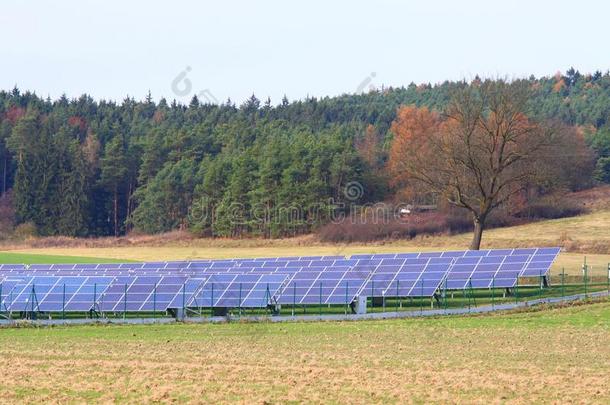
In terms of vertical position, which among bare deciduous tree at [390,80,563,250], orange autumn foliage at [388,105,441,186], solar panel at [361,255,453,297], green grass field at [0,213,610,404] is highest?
orange autumn foliage at [388,105,441,186]

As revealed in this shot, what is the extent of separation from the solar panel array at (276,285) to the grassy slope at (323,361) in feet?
13.0

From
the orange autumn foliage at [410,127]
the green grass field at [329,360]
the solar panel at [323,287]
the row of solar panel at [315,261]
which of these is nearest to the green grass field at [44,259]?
the row of solar panel at [315,261]

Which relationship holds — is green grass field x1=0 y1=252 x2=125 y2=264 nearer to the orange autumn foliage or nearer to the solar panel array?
the solar panel array

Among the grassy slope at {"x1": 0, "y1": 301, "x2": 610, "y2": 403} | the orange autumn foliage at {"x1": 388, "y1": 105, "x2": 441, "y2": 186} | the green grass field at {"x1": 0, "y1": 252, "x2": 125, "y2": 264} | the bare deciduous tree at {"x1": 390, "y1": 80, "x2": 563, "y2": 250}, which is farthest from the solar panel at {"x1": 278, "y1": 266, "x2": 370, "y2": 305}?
the orange autumn foliage at {"x1": 388, "y1": 105, "x2": 441, "y2": 186}

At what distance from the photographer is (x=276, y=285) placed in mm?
47719

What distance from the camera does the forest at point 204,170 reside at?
10906cm

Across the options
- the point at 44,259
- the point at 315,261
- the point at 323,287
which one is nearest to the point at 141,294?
the point at 323,287

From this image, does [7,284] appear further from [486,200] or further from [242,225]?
[242,225]

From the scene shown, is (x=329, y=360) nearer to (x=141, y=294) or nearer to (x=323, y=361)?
(x=323, y=361)

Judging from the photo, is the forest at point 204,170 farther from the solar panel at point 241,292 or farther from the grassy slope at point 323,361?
the grassy slope at point 323,361

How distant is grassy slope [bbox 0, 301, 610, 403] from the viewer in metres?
22.8

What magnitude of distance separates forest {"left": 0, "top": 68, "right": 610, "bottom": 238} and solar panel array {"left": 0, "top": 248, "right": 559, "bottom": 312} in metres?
39.2

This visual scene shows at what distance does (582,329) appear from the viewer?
124ft

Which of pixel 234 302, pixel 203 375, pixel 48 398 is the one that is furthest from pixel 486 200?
pixel 48 398
